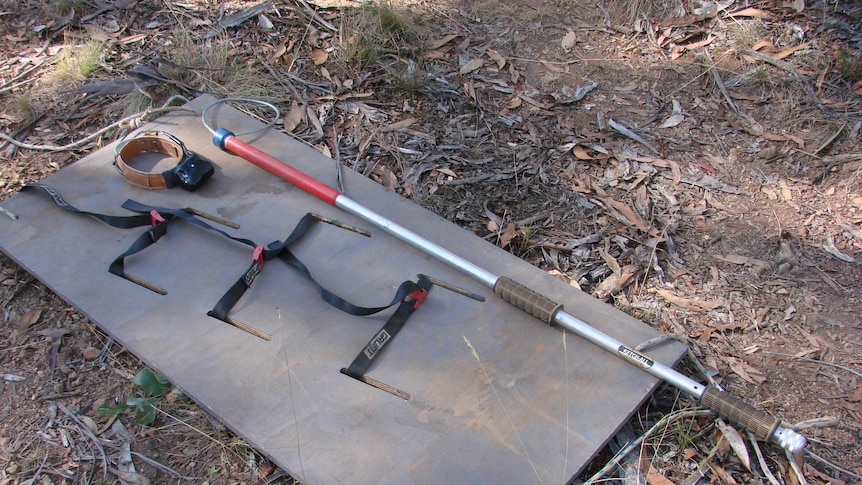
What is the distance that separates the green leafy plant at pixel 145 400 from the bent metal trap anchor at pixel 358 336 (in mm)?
71

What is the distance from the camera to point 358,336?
3.01 meters

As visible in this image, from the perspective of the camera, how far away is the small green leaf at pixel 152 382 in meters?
2.89

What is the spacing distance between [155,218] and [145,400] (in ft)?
3.19

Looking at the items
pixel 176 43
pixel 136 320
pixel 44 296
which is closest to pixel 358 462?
pixel 136 320

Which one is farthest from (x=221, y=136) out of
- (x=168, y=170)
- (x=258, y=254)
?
(x=258, y=254)

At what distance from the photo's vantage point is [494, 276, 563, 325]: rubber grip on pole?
9.78ft

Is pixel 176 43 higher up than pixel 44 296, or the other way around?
pixel 176 43

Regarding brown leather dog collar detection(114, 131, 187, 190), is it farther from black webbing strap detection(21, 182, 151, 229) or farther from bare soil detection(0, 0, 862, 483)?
bare soil detection(0, 0, 862, 483)

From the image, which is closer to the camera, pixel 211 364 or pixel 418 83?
pixel 211 364

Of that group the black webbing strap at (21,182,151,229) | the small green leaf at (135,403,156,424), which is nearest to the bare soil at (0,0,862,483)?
the small green leaf at (135,403,156,424)

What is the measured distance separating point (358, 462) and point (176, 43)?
3.40 m

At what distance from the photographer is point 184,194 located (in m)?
3.67

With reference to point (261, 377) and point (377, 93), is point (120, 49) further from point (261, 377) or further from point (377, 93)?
point (261, 377)

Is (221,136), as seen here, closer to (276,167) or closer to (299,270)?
(276,167)
